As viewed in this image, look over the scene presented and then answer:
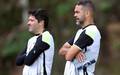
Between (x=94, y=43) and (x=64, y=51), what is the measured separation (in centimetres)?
52

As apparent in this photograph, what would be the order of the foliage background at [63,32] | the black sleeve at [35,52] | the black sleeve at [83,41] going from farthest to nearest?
the foliage background at [63,32] < the black sleeve at [35,52] < the black sleeve at [83,41]

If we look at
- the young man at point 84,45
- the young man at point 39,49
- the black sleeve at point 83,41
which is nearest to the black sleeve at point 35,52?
the young man at point 39,49

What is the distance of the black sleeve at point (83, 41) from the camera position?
27.2ft

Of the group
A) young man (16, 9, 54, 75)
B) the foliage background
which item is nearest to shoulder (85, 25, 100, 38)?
young man (16, 9, 54, 75)

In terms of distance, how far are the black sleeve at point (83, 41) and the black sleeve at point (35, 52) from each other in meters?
0.67

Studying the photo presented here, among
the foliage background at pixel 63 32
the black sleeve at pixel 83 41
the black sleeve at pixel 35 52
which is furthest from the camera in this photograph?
the foliage background at pixel 63 32

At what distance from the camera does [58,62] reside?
2109 centimetres

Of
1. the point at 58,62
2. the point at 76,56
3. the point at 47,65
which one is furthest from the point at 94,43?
the point at 58,62

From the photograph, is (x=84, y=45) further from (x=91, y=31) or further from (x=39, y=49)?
(x=39, y=49)

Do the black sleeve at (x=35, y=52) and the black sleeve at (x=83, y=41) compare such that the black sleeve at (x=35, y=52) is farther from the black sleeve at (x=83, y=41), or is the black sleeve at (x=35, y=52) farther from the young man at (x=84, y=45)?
the black sleeve at (x=83, y=41)

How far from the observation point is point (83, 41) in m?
8.30

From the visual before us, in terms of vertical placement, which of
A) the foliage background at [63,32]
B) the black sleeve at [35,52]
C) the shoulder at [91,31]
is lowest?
the black sleeve at [35,52]

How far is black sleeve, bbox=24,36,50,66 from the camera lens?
28.8ft

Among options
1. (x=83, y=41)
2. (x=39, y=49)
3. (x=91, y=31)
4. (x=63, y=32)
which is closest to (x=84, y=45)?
(x=83, y=41)
